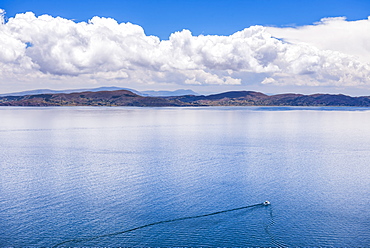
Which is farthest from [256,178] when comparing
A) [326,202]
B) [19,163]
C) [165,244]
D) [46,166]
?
[19,163]

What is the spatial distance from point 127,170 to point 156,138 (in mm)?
22999

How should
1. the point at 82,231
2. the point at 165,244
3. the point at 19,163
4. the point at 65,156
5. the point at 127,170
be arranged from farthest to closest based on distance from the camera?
the point at 65,156 → the point at 19,163 → the point at 127,170 → the point at 82,231 → the point at 165,244

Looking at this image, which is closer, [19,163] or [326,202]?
[326,202]

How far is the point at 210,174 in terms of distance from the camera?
27844mm

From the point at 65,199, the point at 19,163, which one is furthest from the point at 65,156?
the point at 65,199

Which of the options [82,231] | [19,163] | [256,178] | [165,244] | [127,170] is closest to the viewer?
[165,244]

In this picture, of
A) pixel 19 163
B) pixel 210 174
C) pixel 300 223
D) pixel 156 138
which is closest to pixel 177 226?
pixel 300 223

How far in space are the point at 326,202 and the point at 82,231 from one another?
13.5 metres

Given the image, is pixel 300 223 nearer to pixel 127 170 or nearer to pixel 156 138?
pixel 127 170

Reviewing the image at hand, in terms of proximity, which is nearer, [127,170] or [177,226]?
[177,226]

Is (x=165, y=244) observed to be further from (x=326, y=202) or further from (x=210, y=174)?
(x=210, y=174)

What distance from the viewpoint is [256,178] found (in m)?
26.9

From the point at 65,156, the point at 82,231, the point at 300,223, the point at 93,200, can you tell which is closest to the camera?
the point at 82,231

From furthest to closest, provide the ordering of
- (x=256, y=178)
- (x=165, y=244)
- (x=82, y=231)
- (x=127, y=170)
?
(x=127, y=170)
(x=256, y=178)
(x=82, y=231)
(x=165, y=244)
